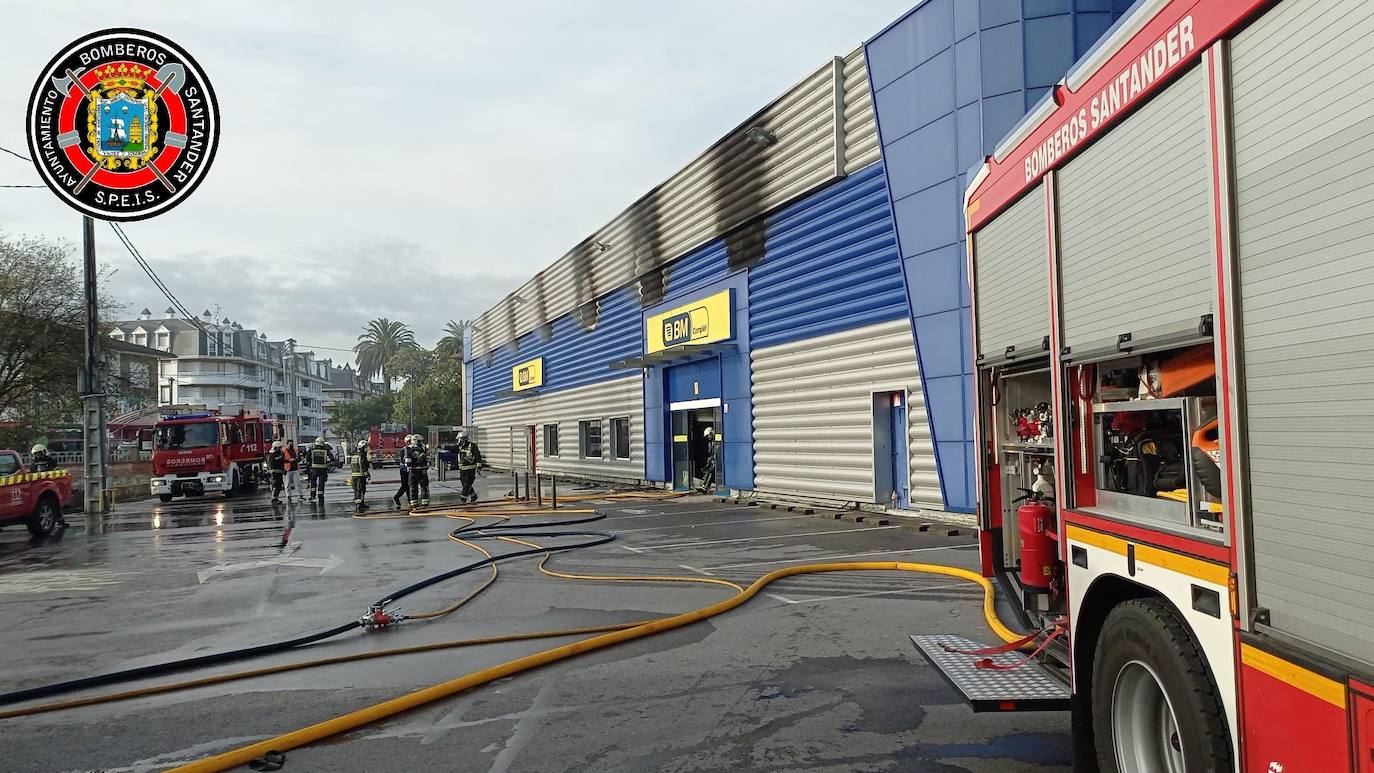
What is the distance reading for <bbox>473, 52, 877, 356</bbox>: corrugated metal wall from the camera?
15.9 m

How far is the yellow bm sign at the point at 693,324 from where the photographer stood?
20047mm

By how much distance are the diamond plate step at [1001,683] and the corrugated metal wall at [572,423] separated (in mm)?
20728

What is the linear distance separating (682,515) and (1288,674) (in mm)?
15101

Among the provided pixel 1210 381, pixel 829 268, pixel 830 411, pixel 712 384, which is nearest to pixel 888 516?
pixel 830 411

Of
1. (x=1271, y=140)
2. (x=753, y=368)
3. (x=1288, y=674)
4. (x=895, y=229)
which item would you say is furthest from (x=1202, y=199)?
(x=753, y=368)

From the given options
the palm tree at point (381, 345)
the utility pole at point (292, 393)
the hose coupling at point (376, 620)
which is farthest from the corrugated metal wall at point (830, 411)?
the palm tree at point (381, 345)

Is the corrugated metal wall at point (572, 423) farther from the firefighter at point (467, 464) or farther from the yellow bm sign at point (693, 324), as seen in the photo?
the firefighter at point (467, 464)

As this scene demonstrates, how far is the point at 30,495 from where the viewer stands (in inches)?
650

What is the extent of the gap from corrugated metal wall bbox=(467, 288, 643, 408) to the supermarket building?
216 millimetres

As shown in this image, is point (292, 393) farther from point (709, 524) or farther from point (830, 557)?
point (830, 557)

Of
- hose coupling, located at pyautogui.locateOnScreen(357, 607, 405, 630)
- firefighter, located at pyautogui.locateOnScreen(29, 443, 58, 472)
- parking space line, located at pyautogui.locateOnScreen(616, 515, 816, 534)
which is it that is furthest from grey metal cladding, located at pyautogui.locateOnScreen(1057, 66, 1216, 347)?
firefighter, located at pyautogui.locateOnScreen(29, 443, 58, 472)

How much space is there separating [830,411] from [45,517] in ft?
49.7

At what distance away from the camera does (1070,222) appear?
3.79 m

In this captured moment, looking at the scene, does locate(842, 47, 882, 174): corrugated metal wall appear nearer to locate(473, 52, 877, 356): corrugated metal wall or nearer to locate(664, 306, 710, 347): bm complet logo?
locate(473, 52, 877, 356): corrugated metal wall
